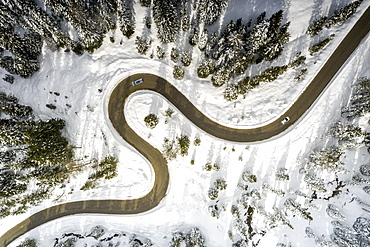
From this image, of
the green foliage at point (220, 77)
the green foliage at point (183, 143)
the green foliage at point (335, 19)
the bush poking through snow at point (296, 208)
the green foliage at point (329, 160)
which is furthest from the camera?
the green foliage at point (183, 143)

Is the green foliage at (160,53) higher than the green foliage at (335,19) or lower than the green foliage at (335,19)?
lower

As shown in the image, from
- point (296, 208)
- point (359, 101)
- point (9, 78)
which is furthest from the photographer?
point (296, 208)

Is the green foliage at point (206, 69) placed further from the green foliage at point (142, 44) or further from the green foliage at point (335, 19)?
the green foliage at point (335, 19)

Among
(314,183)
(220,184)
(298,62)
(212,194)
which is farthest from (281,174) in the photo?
(298,62)

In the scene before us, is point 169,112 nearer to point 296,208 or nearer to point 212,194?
point 212,194

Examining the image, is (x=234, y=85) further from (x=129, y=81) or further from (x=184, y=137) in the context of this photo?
(x=129, y=81)

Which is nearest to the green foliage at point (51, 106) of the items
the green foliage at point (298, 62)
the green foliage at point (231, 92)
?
the green foliage at point (231, 92)

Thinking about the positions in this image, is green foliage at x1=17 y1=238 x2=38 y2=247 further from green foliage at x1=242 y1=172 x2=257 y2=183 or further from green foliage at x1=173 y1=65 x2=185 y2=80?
green foliage at x1=242 y1=172 x2=257 y2=183

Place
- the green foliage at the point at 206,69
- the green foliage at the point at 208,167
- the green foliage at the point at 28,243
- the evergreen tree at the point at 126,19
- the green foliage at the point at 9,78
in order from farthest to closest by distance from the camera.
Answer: the green foliage at the point at 28,243 < the green foliage at the point at 208,167 < the green foliage at the point at 9,78 < the green foliage at the point at 206,69 < the evergreen tree at the point at 126,19

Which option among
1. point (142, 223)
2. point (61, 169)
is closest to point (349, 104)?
point (142, 223)
